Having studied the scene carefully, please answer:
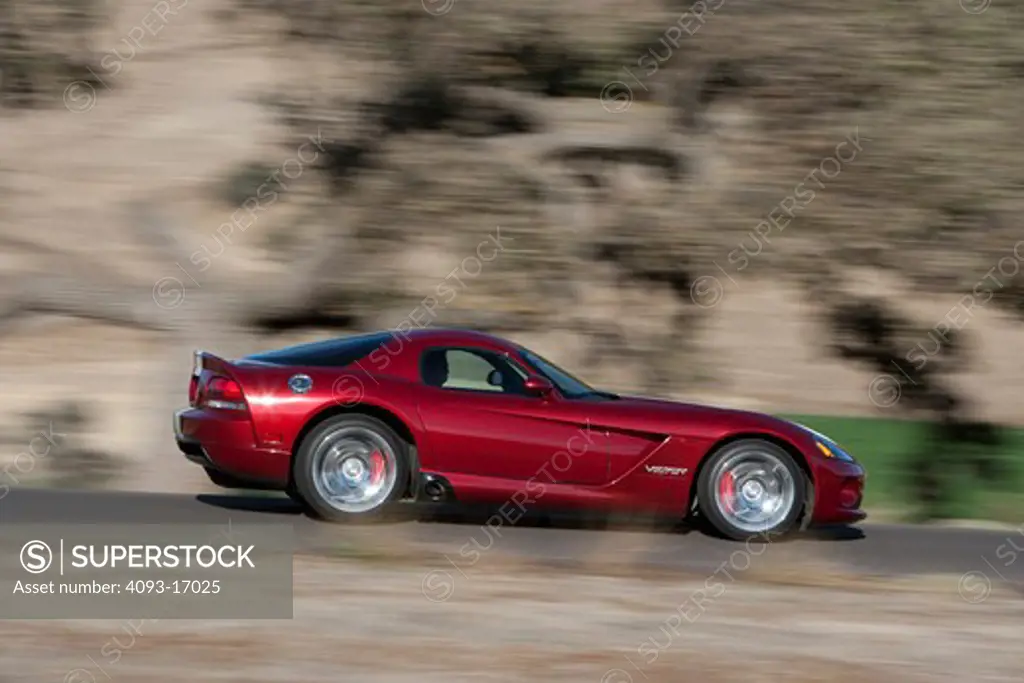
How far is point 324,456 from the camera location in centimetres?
1035

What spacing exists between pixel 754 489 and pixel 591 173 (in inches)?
149

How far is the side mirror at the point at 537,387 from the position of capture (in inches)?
412

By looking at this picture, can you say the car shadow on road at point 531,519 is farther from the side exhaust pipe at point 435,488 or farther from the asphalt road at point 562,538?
the side exhaust pipe at point 435,488

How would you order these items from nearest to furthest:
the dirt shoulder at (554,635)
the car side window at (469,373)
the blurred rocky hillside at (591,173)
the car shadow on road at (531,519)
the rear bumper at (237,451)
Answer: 1. the dirt shoulder at (554,635)
2. the rear bumper at (237,451)
3. the car side window at (469,373)
4. the car shadow on road at (531,519)
5. the blurred rocky hillside at (591,173)

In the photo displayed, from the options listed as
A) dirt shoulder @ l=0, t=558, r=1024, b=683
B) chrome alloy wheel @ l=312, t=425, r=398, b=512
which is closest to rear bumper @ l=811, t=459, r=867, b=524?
dirt shoulder @ l=0, t=558, r=1024, b=683

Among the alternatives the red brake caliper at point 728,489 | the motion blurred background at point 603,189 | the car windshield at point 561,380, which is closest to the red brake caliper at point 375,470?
the car windshield at point 561,380

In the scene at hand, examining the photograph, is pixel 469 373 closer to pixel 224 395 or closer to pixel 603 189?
pixel 224 395

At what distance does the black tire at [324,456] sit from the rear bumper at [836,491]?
8.30 ft

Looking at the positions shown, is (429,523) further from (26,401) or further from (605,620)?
(26,401)

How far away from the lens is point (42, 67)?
13844mm

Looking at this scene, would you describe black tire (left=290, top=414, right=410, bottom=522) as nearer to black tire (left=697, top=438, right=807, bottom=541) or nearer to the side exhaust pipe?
the side exhaust pipe
